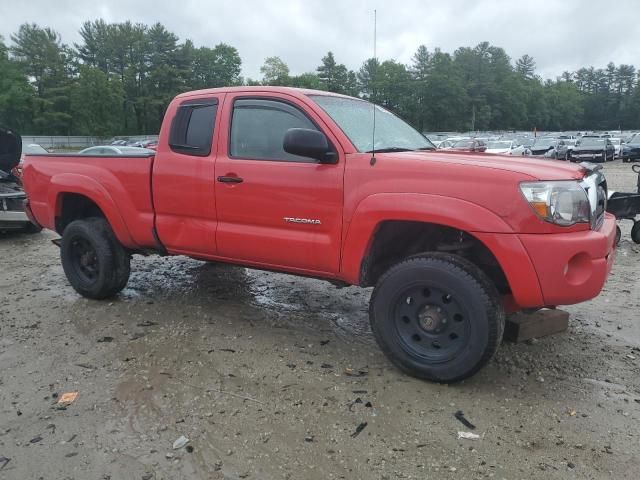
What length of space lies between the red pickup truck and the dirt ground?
1.40 ft

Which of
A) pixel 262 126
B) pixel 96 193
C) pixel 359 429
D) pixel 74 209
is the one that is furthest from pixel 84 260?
pixel 359 429

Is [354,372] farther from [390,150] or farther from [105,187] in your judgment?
[105,187]

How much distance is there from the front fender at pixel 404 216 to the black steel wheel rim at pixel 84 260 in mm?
2819

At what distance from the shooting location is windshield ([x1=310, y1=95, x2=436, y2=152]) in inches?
153

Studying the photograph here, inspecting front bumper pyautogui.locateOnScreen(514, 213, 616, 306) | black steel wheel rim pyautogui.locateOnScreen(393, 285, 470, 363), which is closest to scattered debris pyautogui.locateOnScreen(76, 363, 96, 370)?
black steel wheel rim pyautogui.locateOnScreen(393, 285, 470, 363)

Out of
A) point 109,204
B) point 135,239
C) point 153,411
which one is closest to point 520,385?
point 153,411

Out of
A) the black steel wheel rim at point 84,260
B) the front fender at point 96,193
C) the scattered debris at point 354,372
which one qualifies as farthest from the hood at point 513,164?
the black steel wheel rim at point 84,260

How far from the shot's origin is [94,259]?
5.25 meters

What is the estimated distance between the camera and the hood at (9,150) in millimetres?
8586

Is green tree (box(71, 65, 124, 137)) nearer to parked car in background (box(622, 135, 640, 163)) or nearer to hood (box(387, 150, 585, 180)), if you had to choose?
parked car in background (box(622, 135, 640, 163))

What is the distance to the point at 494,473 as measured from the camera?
258 cm

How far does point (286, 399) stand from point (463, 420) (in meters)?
1.05

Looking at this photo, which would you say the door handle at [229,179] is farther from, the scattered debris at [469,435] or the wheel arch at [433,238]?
the scattered debris at [469,435]

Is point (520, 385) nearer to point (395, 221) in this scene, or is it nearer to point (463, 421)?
point (463, 421)
